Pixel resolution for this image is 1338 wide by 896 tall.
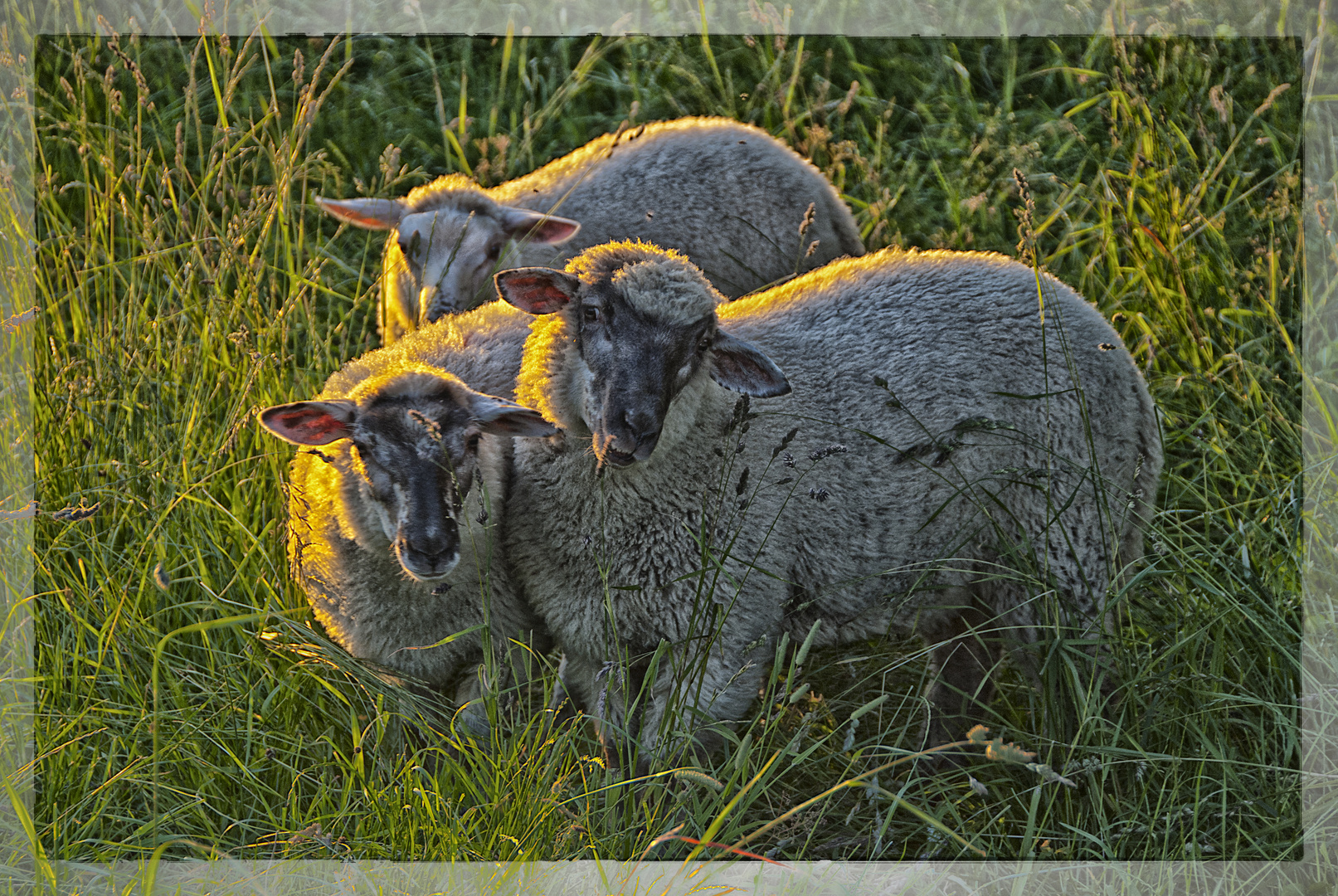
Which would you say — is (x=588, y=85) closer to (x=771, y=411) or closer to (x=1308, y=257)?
(x=771, y=411)

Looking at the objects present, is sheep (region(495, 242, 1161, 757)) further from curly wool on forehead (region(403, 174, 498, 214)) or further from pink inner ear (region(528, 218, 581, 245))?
curly wool on forehead (region(403, 174, 498, 214))

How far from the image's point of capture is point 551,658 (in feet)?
11.3

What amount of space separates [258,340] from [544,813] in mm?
1803

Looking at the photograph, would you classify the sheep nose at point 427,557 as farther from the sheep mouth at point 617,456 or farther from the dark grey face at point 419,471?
the sheep mouth at point 617,456

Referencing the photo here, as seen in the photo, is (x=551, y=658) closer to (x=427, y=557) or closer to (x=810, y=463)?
(x=427, y=557)

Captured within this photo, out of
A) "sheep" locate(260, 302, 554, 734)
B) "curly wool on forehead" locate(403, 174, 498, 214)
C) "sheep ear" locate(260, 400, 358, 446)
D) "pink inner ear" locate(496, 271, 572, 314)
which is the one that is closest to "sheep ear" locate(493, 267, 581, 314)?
"pink inner ear" locate(496, 271, 572, 314)

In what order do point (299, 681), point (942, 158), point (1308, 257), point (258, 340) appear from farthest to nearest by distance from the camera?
point (942, 158) < point (258, 340) < point (1308, 257) < point (299, 681)

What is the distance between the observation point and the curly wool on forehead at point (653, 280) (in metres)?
3.18

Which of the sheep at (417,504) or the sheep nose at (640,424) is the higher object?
the sheep nose at (640,424)

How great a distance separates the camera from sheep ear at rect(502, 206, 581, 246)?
4.70m

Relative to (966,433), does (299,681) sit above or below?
below

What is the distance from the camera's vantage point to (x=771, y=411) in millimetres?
3598

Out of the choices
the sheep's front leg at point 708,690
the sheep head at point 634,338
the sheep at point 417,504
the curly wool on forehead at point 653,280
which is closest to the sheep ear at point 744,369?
the sheep head at point 634,338

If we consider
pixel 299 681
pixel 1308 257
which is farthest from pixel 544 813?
pixel 1308 257
